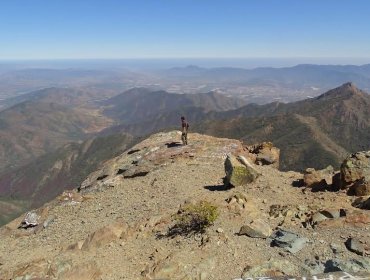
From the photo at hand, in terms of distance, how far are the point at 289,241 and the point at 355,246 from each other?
2629 mm

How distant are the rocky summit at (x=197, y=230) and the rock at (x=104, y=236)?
0.17 feet

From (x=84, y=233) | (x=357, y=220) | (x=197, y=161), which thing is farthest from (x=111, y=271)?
(x=197, y=161)

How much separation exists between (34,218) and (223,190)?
13.4m

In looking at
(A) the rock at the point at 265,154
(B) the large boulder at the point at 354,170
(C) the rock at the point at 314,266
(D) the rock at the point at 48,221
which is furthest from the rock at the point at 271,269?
(A) the rock at the point at 265,154

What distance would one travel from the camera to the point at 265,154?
36.1 m

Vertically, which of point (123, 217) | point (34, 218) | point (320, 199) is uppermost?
point (320, 199)

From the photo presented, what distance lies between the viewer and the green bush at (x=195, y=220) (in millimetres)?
19766

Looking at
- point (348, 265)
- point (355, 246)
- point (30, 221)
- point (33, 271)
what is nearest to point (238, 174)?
point (355, 246)

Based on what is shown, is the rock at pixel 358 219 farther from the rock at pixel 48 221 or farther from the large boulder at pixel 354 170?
Answer: the rock at pixel 48 221

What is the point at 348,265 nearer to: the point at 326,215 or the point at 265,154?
the point at 326,215

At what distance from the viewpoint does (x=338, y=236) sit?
18078 millimetres

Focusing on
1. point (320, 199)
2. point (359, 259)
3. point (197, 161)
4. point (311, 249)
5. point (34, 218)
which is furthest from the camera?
point (197, 161)

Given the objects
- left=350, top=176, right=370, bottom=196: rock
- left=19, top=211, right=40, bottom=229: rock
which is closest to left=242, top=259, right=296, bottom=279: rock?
left=350, top=176, right=370, bottom=196: rock

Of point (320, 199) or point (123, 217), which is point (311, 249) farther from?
point (123, 217)
